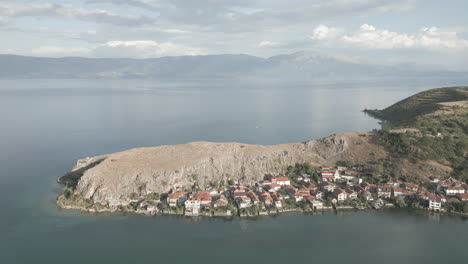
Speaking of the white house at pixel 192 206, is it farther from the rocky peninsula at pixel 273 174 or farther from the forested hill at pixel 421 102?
the forested hill at pixel 421 102

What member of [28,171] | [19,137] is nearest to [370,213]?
[28,171]

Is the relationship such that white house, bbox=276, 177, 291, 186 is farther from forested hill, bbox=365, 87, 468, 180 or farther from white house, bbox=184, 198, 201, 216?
forested hill, bbox=365, 87, 468, 180

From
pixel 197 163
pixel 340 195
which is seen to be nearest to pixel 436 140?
pixel 340 195

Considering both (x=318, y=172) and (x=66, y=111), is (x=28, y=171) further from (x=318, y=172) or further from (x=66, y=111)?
(x=66, y=111)

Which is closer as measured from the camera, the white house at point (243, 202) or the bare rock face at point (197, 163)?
the white house at point (243, 202)

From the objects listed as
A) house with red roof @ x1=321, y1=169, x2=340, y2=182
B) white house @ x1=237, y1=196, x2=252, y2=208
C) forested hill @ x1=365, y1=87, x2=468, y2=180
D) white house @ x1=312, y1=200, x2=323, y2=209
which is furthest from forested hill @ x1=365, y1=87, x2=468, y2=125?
white house @ x1=237, y1=196, x2=252, y2=208

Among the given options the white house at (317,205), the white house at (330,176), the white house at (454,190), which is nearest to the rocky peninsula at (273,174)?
the white house at (330,176)
